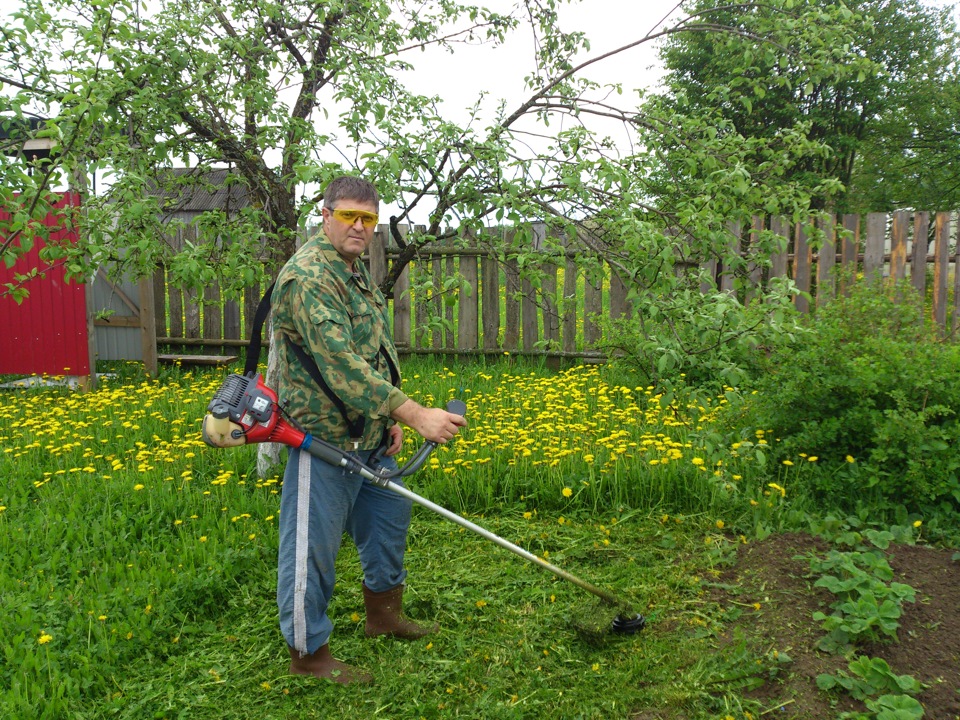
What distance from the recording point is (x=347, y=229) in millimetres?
3189

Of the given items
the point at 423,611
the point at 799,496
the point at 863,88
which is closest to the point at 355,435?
the point at 423,611

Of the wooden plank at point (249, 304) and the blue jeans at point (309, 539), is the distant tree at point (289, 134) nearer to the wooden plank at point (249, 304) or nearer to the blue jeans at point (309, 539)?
the blue jeans at point (309, 539)

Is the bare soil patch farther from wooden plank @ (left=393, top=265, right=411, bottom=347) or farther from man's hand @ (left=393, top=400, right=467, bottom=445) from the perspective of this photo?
wooden plank @ (left=393, top=265, right=411, bottom=347)

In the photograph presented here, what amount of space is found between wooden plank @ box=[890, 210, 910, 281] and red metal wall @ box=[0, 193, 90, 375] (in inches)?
353

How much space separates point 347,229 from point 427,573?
207 cm

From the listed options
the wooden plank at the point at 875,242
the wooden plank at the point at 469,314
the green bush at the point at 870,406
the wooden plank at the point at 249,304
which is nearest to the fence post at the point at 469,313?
the wooden plank at the point at 469,314

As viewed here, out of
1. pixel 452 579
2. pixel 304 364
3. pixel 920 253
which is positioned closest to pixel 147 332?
pixel 452 579

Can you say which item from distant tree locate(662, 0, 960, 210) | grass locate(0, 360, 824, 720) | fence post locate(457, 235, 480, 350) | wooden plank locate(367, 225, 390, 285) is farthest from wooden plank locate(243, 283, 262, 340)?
distant tree locate(662, 0, 960, 210)

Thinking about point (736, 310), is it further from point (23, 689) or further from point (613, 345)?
point (613, 345)

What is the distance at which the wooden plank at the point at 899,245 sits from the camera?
9.05m

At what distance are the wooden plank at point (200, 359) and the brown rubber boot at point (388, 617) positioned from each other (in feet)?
22.2

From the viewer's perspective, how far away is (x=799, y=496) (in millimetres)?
4883

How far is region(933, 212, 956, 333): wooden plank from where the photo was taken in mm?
9156

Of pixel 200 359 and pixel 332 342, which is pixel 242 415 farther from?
pixel 200 359
